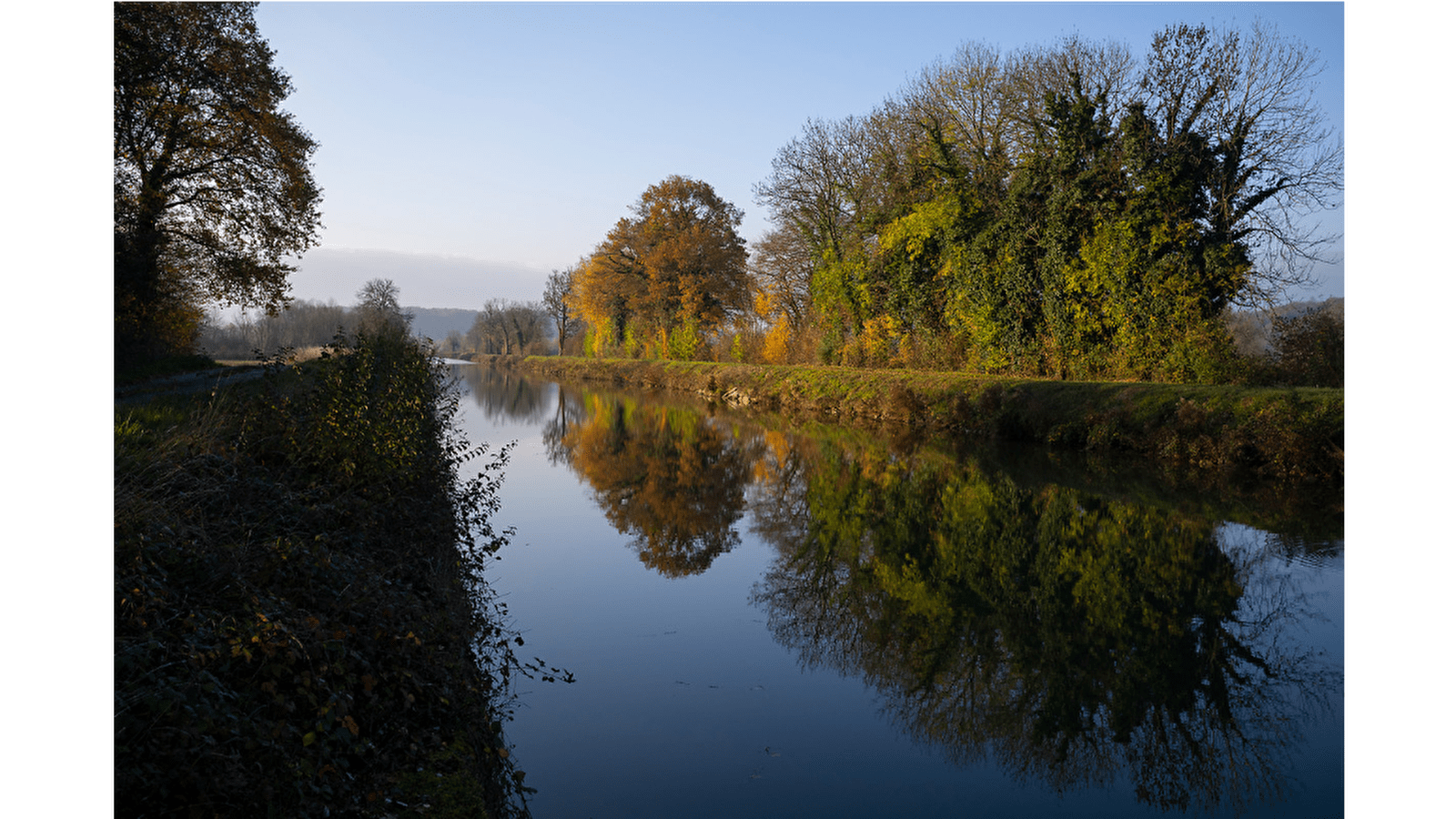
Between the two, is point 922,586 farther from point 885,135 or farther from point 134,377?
point 885,135

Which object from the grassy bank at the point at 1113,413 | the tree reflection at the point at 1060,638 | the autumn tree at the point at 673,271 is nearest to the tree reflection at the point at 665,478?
the tree reflection at the point at 1060,638

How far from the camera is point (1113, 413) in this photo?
1339 cm

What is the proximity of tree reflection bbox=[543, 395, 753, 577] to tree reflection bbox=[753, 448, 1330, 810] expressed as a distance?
2.77ft

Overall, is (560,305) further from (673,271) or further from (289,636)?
(289,636)

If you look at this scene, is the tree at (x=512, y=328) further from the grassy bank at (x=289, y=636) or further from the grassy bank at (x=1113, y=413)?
the grassy bank at (x=289, y=636)

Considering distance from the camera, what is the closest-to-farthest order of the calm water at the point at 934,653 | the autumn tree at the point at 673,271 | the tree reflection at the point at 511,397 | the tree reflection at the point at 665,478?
1. the calm water at the point at 934,653
2. the tree reflection at the point at 665,478
3. the tree reflection at the point at 511,397
4. the autumn tree at the point at 673,271

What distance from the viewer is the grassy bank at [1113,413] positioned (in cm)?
1049

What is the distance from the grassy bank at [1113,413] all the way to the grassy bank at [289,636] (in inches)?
393

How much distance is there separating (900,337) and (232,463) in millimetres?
19835

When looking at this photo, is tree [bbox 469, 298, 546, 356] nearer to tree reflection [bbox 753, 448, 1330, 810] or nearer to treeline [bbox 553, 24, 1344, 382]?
treeline [bbox 553, 24, 1344, 382]

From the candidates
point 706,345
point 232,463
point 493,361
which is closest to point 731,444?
point 232,463

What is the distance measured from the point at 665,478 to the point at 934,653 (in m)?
7.86

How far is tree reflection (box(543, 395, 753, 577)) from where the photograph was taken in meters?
8.59

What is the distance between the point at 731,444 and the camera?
1633 cm
